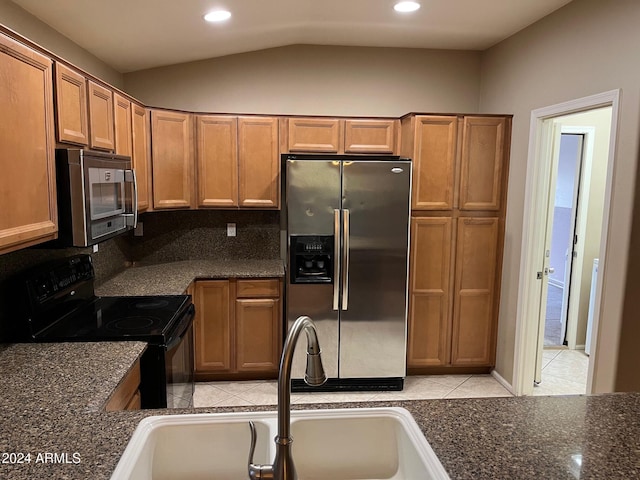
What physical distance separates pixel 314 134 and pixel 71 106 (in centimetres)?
203

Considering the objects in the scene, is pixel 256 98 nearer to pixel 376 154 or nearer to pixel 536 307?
pixel 376 154

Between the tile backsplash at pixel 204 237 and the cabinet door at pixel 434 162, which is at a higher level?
the cabinet door at pixel 434 162

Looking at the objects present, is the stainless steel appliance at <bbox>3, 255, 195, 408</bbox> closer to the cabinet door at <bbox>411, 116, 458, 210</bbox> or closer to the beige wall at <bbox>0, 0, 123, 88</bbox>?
the beige wall at <bbox>0, 0, 123, 88</bbox>

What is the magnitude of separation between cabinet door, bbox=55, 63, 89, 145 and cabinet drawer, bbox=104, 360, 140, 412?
101 cm

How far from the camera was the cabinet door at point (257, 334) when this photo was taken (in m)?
3.67

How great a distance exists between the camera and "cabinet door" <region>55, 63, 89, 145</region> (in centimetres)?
195

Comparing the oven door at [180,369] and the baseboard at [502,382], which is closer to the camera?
the oven door at [180,369]

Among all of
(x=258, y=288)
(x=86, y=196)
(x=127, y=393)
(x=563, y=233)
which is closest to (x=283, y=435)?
(x=127, y=393)

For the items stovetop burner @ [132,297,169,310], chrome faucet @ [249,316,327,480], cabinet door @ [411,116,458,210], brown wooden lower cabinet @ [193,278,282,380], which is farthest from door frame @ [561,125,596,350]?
chrome faucet @ [249,316,327,480]

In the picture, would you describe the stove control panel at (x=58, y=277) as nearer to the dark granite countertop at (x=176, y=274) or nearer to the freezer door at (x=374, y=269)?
the dark granite countertop at (x=176, y=274)

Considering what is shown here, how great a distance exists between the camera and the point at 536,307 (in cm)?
345

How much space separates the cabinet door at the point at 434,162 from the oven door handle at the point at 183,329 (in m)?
1.84

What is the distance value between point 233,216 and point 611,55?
2.92 m

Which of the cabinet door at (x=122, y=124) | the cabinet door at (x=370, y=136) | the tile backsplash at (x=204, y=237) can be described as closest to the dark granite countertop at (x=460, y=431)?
the cabinet door at (x=122, y=124)
